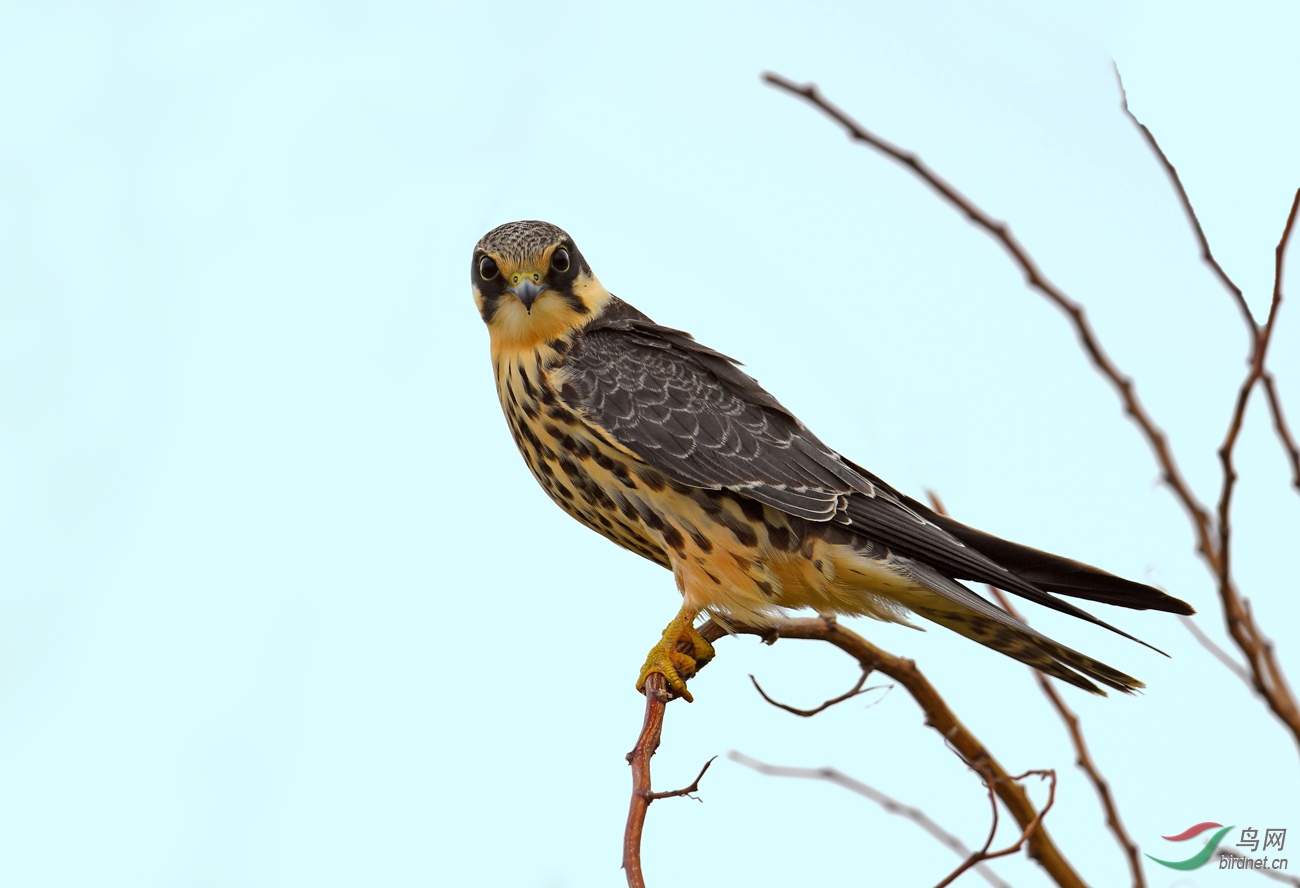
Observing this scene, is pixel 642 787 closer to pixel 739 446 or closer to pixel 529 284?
pixel 739 446

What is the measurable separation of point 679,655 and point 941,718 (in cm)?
74

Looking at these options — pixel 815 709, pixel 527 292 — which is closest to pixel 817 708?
pixel 815 709

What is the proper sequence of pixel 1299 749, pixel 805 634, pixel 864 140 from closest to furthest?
1. pixel 1299 749
2. pixel 864 140
3. pixel 805 634

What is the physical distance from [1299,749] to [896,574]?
1780mm

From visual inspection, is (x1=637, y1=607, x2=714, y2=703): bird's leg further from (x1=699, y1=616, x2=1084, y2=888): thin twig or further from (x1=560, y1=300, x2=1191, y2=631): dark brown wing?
(x1=560, y1=300, x2=1191, y2=631): dark brown wing

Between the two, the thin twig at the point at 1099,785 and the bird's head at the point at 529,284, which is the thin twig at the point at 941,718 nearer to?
the thin twig at the point at 1099,785

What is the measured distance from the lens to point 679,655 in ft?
9.87

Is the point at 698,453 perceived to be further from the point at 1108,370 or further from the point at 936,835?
the point at 1108,370

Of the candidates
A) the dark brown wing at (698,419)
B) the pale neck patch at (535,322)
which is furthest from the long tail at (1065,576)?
the pale neck patch at (535,322)

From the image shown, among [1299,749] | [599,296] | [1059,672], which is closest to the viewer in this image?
[1299,749]

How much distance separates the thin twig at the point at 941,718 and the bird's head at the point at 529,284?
97 cm

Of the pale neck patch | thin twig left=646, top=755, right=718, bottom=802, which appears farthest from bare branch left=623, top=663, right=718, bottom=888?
the pale neck patch

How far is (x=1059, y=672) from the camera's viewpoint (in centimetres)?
291

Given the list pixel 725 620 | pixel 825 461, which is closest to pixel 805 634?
pixel 725 620
